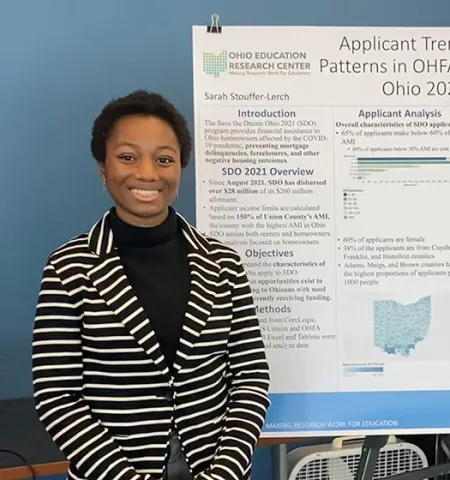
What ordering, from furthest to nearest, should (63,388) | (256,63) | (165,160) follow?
(256,63)
(165,160)
(63,388)

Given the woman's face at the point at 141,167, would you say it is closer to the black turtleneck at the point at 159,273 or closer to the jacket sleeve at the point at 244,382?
the black turtleneck at the point at 159,273

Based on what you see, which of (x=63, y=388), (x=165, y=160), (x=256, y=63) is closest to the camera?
(x=63, y=388)

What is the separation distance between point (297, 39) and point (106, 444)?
983mm

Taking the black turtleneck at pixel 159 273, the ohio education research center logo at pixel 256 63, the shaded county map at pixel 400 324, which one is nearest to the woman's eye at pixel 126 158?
the black turtleneck at pixel 159 273

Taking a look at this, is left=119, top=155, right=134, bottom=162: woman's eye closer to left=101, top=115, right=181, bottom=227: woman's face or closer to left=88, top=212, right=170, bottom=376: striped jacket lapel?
left=101, top=115, right=181, bottom=227: woman's face

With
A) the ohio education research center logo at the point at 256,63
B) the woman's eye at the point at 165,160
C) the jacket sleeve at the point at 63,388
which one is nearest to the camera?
the jacket sleeve at the point at 63,388

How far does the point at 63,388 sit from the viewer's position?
1.16m

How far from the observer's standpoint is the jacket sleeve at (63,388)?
1148mm

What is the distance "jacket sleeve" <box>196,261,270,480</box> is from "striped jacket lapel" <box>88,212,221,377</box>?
7 centimetres

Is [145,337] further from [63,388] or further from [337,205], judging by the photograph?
[337,205]

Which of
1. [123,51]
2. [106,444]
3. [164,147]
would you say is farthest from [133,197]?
[123,51]

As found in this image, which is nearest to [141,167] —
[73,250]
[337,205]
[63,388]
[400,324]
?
[73,250]

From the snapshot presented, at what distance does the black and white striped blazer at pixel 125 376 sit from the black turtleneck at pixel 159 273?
19mm

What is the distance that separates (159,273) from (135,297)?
8cm
